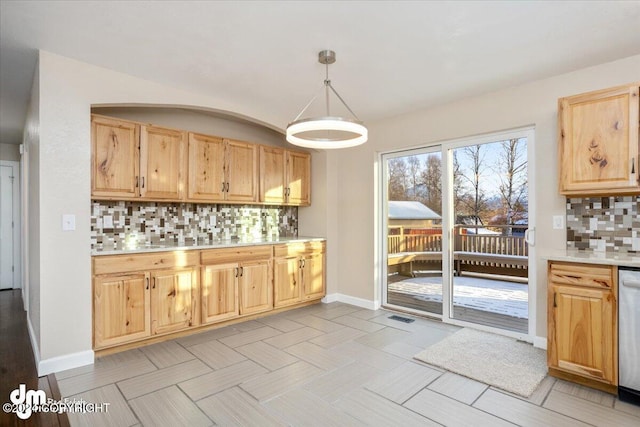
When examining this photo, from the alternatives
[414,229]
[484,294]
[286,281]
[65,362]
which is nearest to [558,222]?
[484,294]

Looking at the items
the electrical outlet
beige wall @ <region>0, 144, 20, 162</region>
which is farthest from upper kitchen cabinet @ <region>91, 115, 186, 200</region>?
beige wall @ <region>0, 144, 20, 162</region>

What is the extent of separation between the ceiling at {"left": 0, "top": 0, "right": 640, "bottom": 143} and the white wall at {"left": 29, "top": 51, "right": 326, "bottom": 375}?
20cm

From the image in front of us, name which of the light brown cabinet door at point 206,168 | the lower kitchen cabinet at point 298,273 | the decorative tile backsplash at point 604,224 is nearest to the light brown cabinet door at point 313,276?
the lower kitchen cabinet at point 298,273

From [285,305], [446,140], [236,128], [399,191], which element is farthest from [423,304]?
[236,128]

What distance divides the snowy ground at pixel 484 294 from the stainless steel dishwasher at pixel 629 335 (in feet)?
3.83

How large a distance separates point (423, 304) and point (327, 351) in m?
1.74

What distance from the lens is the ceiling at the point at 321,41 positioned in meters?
2.13

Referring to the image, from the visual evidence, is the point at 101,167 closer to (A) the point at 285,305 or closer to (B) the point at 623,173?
(A) the point at 285,305

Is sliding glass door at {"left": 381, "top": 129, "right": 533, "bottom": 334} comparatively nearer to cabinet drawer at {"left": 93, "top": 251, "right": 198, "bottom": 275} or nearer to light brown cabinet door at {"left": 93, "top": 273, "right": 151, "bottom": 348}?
cabinet drawer at {"left": 93, "top": 251, "right": 198, "bottom": 275}

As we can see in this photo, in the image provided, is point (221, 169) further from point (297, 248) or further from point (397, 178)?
point (397, 178)

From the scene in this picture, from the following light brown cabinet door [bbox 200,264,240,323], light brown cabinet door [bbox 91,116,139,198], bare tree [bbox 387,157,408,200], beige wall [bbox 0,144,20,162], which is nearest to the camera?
light brown cabinet door [bbox 91,116,139,198]

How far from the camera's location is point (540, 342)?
10.4 ft

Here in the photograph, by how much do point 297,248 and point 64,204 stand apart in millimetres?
2525

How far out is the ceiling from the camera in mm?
2131
